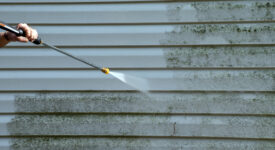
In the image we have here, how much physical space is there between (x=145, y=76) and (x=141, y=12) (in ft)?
2.26

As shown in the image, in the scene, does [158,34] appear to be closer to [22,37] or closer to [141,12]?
[141,12]

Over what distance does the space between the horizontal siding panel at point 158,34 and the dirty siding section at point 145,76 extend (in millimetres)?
11

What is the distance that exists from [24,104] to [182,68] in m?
1.78

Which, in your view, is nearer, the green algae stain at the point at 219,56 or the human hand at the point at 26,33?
the human hand at the point at 26,33

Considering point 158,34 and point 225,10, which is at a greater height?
point 225,10

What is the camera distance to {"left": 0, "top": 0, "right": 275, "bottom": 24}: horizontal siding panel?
10.3 ft

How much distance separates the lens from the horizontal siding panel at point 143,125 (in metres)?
3.23

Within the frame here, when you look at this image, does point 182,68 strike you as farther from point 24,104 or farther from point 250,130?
point 24,104

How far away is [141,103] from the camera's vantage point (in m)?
3.27

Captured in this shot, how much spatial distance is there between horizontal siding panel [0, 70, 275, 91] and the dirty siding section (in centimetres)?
1

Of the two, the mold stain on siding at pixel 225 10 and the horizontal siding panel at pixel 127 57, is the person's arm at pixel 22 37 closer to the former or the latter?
Result: the horizontal siding panel at pixel 127 57

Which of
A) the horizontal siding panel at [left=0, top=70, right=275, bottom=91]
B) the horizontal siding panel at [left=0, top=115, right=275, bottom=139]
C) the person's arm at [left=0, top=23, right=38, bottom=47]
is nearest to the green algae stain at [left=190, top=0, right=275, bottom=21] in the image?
the horizontal siding panel at [left=0, top=70, right=275, bottom=91]

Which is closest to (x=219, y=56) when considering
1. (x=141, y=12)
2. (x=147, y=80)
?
(x=147, y=80)

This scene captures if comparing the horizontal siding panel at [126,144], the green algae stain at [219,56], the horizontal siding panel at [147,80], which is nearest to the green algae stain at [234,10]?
the green algae stain at [219,56]
